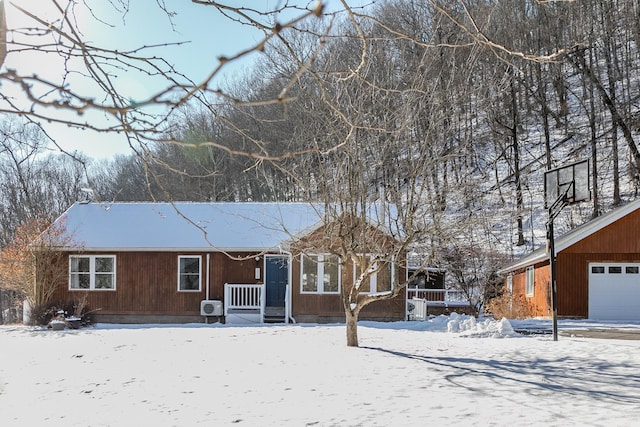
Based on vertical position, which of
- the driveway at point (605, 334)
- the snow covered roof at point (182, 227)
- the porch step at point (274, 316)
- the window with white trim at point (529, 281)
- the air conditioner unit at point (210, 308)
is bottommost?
the porch step at point (274, 316)

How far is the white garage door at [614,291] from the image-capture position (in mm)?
20062

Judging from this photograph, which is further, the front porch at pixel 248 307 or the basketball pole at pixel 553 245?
the front porch at pixel 248 307

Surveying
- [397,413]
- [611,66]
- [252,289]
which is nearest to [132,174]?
[252,289]

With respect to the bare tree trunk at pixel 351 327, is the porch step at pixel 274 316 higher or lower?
lower

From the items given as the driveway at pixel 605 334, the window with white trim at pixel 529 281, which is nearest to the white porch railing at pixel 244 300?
the driveway at pixel 605 334

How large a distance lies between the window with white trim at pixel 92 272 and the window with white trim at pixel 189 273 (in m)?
2.22

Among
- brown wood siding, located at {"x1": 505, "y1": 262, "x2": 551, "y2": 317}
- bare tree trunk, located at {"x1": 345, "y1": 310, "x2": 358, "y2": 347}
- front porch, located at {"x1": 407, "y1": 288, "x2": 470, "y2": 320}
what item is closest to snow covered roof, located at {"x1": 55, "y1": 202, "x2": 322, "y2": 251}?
front porch, located at {"x1": 407, "y1": 288, "x2": 470, "y2": 320}

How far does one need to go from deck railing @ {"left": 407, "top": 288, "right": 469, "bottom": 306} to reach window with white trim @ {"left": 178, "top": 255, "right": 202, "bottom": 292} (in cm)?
780

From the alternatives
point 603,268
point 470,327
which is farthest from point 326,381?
point 603,268

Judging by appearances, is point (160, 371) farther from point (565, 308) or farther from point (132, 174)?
point (132, 174)

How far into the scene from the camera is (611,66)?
101ft

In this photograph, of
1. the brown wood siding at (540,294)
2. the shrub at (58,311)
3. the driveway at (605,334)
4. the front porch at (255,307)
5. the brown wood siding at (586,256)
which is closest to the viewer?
the driveway at (605,334)

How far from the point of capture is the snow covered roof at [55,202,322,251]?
20.1m

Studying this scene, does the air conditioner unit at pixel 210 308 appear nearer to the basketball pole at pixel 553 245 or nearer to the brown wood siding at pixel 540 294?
the basketball pole at pixel 553 245
